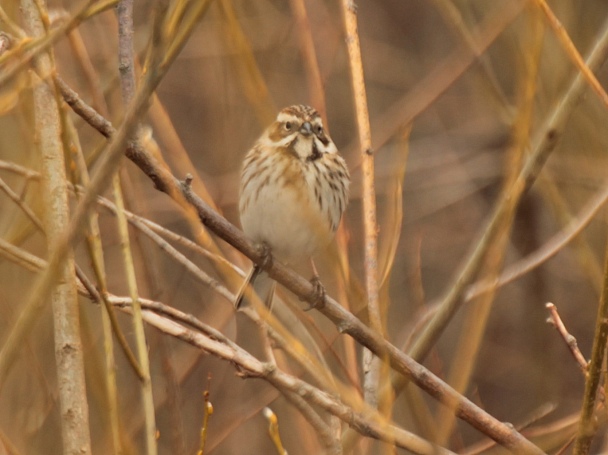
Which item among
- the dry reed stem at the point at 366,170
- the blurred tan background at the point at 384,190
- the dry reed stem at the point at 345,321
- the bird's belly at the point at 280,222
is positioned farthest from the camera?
the bird's belly at the point at 280,222

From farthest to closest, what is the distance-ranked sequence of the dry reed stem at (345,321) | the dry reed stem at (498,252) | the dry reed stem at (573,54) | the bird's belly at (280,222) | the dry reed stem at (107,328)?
1. the bird's belly at (280,222)
2. the dry reed stem at (345,321)
3. the dry reed stem at (573,54)
4. the dry reed stem at (498,252)
5. the dry reed stem at (107,328)

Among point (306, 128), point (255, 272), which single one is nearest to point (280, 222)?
point (255, 272)

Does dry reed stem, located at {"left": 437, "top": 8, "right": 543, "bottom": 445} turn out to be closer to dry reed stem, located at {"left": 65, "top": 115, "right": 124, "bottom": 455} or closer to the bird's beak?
dry reed stem, located at {"left": 65, "top": 115, "right": 124, "bottom": 455}

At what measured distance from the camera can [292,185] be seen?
4352 millimetres

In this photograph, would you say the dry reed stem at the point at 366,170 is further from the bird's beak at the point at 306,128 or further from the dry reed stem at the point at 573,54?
the bird's beak at the point at 306,128

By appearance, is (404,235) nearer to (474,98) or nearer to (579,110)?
(474,98)

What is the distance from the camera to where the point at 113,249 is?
6.13 meters

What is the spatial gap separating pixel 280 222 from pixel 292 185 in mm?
170

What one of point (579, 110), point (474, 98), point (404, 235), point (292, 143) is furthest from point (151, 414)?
point (474, 98)

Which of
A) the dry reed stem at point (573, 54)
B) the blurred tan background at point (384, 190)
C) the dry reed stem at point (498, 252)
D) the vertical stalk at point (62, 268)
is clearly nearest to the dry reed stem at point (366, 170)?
the blurred tan background at point (384, 190)

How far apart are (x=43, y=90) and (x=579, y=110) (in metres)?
2.54

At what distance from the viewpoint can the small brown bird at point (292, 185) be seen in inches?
171

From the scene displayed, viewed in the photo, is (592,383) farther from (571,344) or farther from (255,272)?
(255,272)

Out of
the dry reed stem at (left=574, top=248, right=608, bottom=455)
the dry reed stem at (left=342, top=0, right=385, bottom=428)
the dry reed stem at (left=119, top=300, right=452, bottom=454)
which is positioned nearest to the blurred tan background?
the dry reed stem at (left=342, top=0, right=385, bottom=428)
